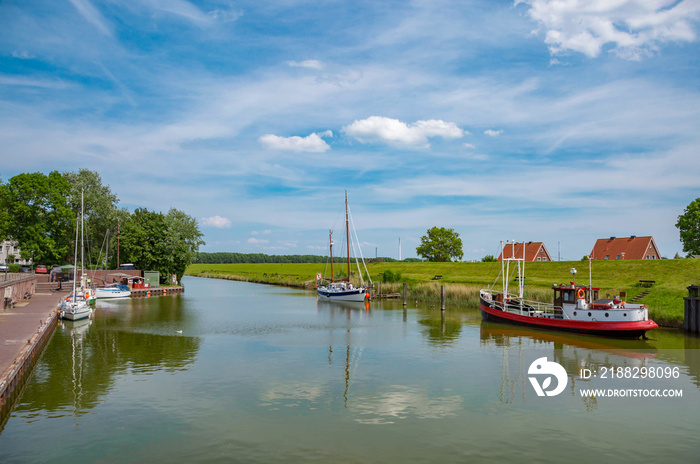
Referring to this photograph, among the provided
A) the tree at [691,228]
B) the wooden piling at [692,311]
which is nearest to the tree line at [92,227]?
the wooden piling at [692,311]

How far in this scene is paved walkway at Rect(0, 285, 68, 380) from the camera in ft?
83.7

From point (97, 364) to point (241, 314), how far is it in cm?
2833

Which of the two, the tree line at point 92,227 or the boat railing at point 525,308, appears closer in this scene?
the boat railing at point 525,308

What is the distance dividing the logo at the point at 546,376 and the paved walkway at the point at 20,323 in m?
24.2

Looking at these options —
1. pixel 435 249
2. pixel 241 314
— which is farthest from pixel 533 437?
pixel 435 249

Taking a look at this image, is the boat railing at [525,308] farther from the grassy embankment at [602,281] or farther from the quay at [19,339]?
the quay at [19,339]

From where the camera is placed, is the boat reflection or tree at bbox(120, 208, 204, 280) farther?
tree at bbox(120, 208, 204, 280)

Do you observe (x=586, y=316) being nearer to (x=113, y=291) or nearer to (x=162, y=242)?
(x=113, y=291)

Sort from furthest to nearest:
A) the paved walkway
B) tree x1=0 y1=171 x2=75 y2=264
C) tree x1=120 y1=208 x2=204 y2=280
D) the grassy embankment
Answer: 1. tree x1=120 y1=208 x2=204 y2=280
2. tree x1=0 y1=171 x2=75 y2=264
3. the grassy embankment
4. the paved walkway

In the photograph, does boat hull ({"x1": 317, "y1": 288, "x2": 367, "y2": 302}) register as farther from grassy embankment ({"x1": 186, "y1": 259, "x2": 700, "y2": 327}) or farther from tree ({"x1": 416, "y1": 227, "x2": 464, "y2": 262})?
tree ({"x1": 416, "y1": 227, "x2": 464, "y2": 262})

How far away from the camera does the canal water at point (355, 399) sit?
16641 millimetres

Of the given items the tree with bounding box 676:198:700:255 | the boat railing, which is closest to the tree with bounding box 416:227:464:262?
the tree with bounding box 676:198:700:255

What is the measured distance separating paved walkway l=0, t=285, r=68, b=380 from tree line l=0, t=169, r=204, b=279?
26.4 meters

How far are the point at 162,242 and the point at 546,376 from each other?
82419mm
